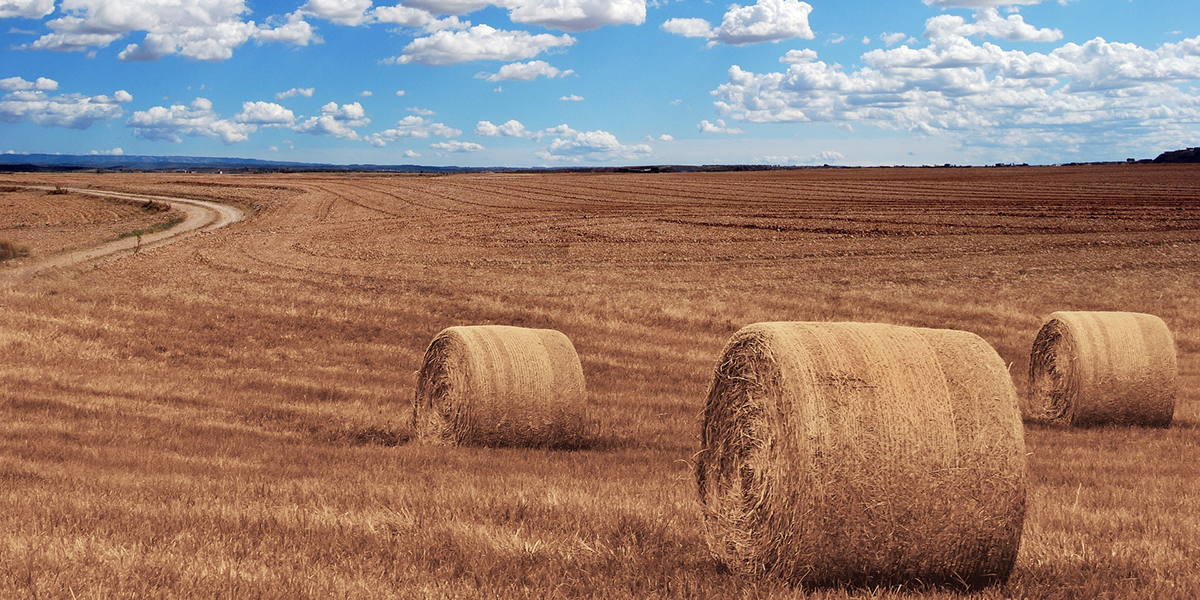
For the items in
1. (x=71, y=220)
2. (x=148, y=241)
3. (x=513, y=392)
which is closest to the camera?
(x=513, y=392)

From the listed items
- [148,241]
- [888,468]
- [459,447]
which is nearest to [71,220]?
[148,241]

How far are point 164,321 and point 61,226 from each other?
31755 millimetres

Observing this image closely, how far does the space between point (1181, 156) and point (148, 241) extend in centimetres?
14839

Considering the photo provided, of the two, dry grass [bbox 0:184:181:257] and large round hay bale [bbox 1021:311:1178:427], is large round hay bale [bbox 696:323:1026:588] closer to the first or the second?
large round hay bale [bbox 1021:311:1178:427]

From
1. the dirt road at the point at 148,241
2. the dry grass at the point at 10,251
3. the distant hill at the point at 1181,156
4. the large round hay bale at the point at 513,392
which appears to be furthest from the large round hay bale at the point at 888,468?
the distant hill at the point at 1181,156

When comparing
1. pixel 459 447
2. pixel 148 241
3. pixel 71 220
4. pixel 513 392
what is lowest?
pixel 459 447

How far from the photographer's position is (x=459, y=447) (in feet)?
33.1

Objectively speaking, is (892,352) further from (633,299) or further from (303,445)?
(633,299)

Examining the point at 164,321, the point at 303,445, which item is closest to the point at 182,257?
the point at 164,321

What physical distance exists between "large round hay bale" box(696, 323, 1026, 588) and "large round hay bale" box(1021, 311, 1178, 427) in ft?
22.7

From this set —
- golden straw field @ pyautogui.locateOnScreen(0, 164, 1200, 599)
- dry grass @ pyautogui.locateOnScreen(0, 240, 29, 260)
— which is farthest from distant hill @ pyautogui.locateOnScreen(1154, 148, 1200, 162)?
dry grass @ pyautogui.locateOnScreen(0, 240, 29, 260)

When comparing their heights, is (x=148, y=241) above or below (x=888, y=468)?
below

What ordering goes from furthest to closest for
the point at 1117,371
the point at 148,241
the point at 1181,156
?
the point at 1181,156 < the point at 148,241 < the point at 1117,371

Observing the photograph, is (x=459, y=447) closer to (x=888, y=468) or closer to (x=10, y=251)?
(x=888, y=468)
